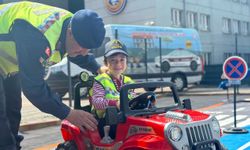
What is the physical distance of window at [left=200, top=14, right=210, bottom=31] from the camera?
29881mm

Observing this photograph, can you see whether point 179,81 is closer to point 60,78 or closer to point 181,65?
point 181,65

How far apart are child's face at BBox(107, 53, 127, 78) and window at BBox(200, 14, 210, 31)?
26262mm

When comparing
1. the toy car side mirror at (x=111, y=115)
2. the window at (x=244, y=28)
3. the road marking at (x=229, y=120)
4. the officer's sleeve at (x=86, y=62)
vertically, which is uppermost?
the window at (x=244, y=28)

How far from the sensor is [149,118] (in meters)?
3.71

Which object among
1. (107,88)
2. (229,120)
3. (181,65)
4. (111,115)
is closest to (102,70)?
(107,88)

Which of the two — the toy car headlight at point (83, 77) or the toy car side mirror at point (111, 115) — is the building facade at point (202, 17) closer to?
the toy car headlight at point (83, 77)

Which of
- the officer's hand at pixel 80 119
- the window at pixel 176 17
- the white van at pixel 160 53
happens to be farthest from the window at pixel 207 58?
the officer's hand at pixel 80 119

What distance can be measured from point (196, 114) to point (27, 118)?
23.8ft

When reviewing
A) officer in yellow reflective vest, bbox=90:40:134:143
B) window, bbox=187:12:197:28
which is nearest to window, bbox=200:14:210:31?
window, bbox=187:12:197:28

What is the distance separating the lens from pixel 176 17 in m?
27.2

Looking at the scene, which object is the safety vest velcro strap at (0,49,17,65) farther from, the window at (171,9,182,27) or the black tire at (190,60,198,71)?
the window at (171,9,182,27)

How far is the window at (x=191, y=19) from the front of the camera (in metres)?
28.4

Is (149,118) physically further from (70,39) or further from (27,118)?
(27,118)

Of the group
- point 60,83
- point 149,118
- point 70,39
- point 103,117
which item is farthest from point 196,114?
point 60,83
